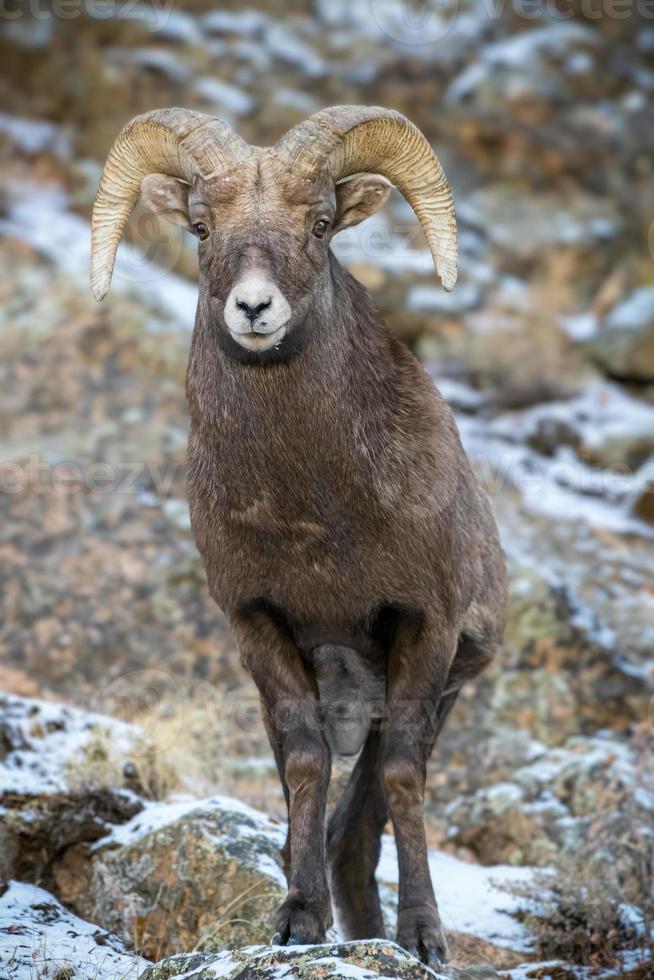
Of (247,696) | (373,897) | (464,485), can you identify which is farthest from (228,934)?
(247,696)

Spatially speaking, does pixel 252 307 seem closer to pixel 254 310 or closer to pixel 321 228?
pixel 254 310

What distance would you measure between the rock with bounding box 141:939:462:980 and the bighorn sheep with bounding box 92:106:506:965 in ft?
1.47

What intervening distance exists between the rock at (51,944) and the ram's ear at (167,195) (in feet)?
9.49

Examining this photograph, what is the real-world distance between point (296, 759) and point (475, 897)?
7.13 feet

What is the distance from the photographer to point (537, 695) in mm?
9906

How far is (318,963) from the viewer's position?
164 inches

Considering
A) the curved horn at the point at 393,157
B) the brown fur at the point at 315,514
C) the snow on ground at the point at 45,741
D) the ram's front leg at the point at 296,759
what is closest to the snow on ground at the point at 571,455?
the snow on ground at the point at 45,741

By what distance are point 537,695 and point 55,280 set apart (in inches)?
235

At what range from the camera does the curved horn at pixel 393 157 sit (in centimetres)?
538

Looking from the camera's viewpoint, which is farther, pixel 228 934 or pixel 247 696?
pixel 247 696

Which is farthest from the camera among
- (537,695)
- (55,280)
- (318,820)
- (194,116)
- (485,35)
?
(485,35)

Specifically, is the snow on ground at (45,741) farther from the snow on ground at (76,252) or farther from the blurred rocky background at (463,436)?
the snow on ground at (76,252)

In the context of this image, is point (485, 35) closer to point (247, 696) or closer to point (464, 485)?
point (247, 696)

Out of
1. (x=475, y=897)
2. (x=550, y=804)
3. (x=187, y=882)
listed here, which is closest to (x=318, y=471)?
(x=187, y=882)
